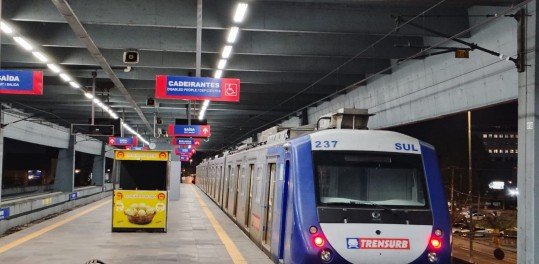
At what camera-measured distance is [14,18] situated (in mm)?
12977

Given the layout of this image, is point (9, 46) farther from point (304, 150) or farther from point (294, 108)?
point (294, 108)

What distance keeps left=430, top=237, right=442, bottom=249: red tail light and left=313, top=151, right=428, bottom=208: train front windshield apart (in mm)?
482

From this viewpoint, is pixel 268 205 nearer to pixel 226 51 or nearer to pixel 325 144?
pixel 325 144

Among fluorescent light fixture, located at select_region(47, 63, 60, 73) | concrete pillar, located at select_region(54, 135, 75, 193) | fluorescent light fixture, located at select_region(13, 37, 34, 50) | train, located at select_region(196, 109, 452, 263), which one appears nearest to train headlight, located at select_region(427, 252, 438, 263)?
train, located at select_region(196, 109, 452, 263)

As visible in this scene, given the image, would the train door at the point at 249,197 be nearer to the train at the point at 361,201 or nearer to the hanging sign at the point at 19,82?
the train at the point at 361,201

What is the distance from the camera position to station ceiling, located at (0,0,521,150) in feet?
43.1

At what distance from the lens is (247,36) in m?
15.9

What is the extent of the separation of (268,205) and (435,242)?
4.03 meters

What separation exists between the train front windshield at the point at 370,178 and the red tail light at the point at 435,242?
0.48m

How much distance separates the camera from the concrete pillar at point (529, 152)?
11.0 metres

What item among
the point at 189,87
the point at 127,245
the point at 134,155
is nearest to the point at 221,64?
the point at 189,87

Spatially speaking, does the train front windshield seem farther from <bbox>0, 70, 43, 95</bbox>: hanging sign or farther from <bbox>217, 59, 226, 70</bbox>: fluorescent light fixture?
<bbox>217, 59, 226, 70</bbox>: fluorescent light fixture

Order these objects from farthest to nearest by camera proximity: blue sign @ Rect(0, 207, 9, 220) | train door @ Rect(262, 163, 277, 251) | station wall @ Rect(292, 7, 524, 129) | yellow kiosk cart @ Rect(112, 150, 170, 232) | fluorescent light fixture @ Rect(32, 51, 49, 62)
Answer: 1. fluorescent light fixture @ Rect(32, 51, 49, 62)
2. blue sign @ Rect(0, 207, 9, 220)
3. yellow kiosk cart @ Rect(112, 150, 170, 232)
4. station wall @ Rect(292, 7, 524, 129)
5. train door @ Rect(262, 163, 277, 251)

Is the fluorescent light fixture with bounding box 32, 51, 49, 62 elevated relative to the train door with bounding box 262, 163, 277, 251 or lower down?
elevated
